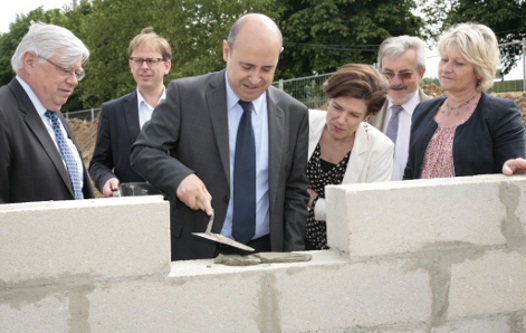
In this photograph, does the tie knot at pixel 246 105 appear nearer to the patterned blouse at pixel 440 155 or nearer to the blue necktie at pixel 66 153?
the blue necktie at pixel 66 153

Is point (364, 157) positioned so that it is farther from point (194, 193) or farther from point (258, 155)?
point (194, 193)

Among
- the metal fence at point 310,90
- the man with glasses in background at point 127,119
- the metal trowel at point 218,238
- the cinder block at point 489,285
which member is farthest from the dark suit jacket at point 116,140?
the metal fence at point 310,90

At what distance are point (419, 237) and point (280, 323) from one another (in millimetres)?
764

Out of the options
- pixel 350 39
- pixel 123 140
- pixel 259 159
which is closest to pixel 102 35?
pixel 350 39

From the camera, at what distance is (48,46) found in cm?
324

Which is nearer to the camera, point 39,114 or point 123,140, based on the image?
point 39,114

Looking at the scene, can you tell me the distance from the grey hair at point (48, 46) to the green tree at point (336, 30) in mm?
26355

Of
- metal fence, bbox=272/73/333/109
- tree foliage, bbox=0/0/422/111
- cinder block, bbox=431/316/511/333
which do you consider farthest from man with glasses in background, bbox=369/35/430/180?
tree foliage, bbox=0/0/422/111

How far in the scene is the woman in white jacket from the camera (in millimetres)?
A: 3564

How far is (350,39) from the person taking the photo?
30141 millimetres

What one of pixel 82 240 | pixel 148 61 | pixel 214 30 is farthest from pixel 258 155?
pixel 214 30

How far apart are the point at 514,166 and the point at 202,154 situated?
154 cm

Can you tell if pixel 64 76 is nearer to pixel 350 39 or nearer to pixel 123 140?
pixel 123 140

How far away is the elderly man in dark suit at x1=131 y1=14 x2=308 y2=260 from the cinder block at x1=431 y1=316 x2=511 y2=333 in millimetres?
835
